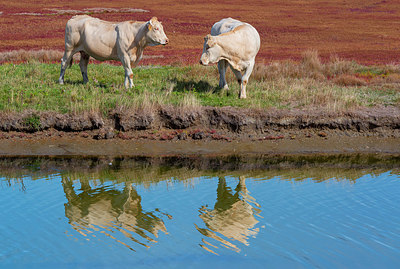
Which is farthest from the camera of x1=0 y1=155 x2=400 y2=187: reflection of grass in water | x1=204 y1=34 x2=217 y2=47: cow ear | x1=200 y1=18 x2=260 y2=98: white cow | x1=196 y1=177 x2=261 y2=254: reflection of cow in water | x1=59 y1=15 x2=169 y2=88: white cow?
x1=59 y1=15 x2=169 y2=88: white cow

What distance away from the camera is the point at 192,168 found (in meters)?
10.8

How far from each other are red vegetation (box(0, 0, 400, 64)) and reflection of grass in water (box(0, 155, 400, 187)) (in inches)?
466

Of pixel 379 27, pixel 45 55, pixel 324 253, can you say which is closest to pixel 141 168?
pixel 324 253

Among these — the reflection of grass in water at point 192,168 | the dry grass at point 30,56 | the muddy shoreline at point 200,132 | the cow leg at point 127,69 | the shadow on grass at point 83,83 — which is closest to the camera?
the reflection of grass in water at point 192,168

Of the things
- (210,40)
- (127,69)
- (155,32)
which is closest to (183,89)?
(127,69)

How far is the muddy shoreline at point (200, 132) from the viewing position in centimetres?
1186

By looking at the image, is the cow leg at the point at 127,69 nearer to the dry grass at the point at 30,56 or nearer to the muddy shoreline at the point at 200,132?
the muddy shoreline at the point at 200,132

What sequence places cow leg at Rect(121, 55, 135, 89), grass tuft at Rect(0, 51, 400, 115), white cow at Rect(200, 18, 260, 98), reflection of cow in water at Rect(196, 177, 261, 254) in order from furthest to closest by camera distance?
1. cow leg at Rect(121, 55, 135, 89)
2. white cow at Rect(200, 18, 260, 98)
3. grass tuft at Rect(0, 51, 400, 115)
4. reflection of cow in water at Rect(196, 177, 261, 254)

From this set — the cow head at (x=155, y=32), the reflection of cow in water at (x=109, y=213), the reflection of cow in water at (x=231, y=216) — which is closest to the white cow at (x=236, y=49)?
the cow head at (x=155, y=32)

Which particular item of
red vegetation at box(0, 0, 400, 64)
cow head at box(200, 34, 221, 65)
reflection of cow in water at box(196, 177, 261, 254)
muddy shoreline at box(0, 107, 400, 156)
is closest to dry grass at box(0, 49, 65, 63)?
red vegetation at box(0, 0, 400, 64)

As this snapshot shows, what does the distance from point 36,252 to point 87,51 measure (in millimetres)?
9158

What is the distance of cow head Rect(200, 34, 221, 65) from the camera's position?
43.3 ft

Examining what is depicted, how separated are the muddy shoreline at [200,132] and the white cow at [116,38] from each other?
2577 millimetres

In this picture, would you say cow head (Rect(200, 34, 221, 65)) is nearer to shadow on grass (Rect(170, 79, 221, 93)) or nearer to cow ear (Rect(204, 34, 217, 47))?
cow ear (Rect(204, 34, 217, 47))
